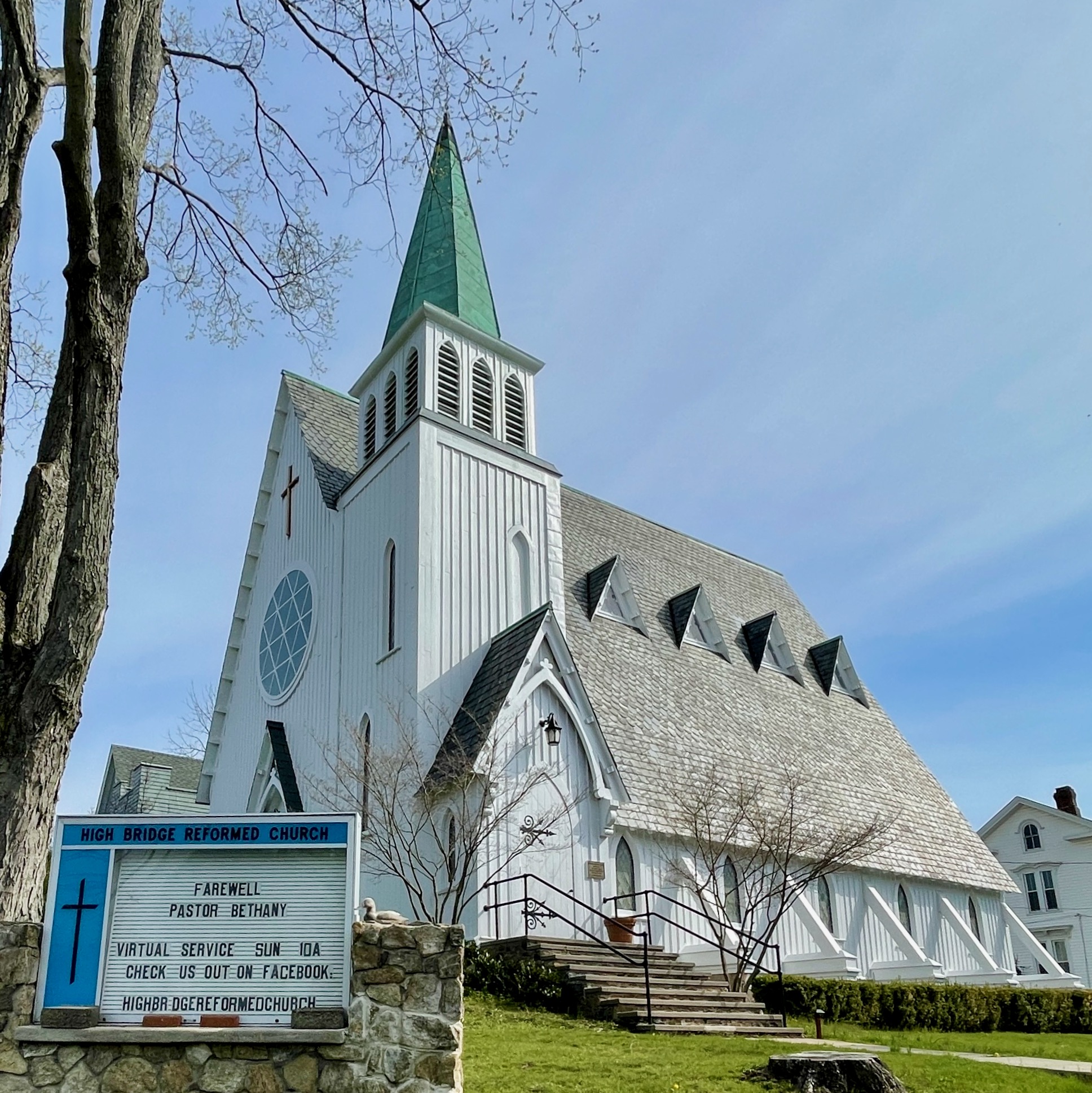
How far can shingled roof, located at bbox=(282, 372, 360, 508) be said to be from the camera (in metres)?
25.1

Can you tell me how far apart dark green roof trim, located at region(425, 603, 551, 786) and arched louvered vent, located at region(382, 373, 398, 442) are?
16.8 feet

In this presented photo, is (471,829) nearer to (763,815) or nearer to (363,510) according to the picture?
(763,815)

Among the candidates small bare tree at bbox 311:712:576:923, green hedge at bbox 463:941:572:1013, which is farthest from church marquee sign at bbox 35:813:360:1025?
small bare tree at bbox 311:712:576:923

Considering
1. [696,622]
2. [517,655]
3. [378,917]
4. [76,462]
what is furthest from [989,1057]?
[696,622]

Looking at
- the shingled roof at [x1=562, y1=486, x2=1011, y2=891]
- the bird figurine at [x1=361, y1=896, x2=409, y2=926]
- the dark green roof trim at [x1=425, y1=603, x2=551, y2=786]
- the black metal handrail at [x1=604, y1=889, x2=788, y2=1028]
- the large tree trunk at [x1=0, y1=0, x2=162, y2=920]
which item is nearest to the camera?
the bird figurine at [x1=361, y1=896, x2=409, y2=926]

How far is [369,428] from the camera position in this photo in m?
24.6

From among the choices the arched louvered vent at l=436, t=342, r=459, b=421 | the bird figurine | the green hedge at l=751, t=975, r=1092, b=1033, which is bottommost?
the green hedge at l=751, t=975, r=1092, b=1033

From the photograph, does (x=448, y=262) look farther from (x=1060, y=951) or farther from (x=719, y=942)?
(x=1060, y=951)

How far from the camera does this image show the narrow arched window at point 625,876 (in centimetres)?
2020

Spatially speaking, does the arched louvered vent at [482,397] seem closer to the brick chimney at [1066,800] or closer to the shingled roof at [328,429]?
the shingled roof at [328,429]

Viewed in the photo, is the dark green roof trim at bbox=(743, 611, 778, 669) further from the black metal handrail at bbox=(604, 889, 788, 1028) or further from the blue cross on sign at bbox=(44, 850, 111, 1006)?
the blue cross on sign at bbox=(44, 850, 111, 1006)

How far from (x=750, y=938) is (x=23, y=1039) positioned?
12.1 m

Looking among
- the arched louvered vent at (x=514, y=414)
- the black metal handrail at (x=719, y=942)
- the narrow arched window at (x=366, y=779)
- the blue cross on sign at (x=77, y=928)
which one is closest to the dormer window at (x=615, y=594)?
the arched louvered vent at (x=514, y=414)

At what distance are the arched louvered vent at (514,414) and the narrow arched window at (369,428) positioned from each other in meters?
2.76
